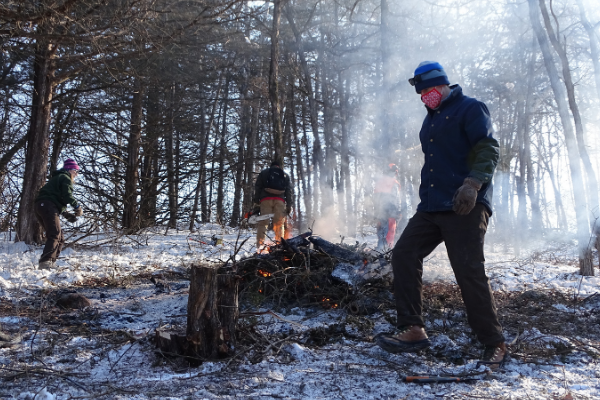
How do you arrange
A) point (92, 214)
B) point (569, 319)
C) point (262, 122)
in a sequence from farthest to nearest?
point (262, 122), point (92, 214), point (569, 319)

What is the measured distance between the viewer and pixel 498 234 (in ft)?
63.3

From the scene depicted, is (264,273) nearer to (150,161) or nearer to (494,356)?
(494,356)

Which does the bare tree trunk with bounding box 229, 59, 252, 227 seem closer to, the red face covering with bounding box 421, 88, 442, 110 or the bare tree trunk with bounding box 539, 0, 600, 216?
the bare tree trunk with bounding box 539, 0, 600, 216

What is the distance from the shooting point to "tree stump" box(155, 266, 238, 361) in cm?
280

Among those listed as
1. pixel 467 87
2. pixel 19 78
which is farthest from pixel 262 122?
pixel 19 78

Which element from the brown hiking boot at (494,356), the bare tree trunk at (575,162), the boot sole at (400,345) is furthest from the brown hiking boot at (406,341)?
the bare tree trunk at (575,162)

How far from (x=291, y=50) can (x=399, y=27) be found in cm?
526

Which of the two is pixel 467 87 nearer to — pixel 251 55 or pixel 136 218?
pixel 251 55

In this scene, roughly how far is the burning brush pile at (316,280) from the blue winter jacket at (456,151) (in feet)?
5.03

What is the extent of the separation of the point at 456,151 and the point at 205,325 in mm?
2089

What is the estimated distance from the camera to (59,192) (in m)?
6.80

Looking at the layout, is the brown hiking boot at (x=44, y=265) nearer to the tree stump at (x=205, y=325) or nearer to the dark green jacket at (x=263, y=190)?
the dark green jacket at (x=263, y=190)

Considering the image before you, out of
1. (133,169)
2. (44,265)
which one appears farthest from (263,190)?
(133,169)

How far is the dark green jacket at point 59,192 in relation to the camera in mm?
6730
